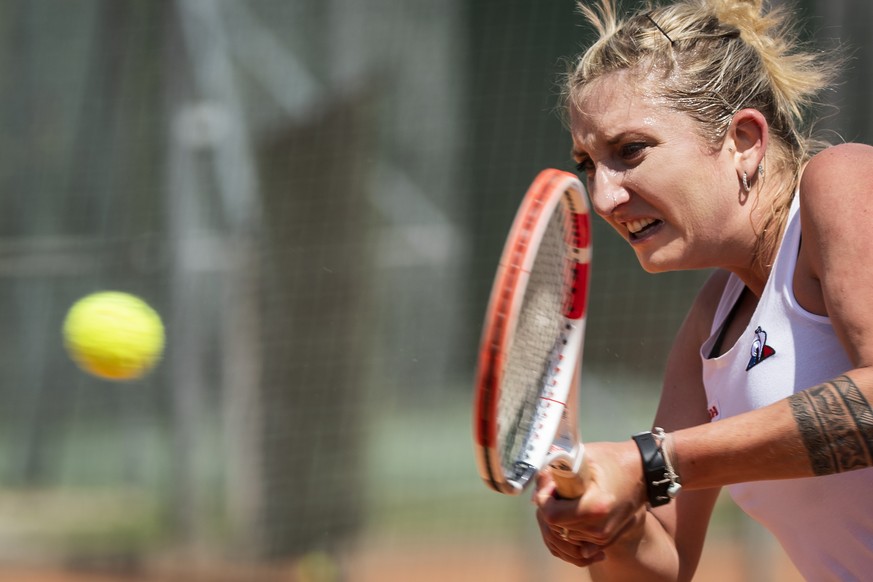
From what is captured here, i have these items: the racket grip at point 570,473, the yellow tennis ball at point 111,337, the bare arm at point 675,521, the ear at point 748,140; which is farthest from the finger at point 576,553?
the yellow tennis ball at point 111,337

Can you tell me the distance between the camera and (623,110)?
1873 millimetres

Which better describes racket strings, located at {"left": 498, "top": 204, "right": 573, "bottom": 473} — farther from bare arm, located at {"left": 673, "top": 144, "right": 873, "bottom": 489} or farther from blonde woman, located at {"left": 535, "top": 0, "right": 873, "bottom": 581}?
bare arm, located at {"left": 673, "top": 144, "right": 873, "bottom": 489}

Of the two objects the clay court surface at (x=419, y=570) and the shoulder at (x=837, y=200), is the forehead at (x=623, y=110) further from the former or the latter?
the clay court surface at (x=419, y=570)

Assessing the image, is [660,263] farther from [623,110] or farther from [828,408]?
[828,408]

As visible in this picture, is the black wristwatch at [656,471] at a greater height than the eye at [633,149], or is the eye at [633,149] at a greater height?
the eye at [633,149]

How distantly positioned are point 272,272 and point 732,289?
365 centimetres

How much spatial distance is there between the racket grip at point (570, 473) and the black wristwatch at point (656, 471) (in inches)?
3.5

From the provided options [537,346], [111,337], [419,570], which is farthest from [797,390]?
[419,570]

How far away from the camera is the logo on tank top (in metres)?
1.80

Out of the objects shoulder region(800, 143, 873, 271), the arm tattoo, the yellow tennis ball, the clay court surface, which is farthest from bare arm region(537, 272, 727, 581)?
the clay court surface

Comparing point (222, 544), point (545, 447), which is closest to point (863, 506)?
point (545, 447)

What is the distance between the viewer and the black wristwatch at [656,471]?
1645 millimetres

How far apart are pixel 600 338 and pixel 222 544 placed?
205cm

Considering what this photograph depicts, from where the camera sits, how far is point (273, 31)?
5.66 metres
